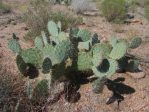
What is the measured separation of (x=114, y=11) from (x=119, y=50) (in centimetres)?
693

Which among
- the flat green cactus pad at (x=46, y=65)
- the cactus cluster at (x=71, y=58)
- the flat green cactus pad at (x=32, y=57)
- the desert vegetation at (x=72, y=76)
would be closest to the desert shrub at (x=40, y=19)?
the desert vegetation at (x=72, y=76)

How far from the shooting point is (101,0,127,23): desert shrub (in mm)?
14477

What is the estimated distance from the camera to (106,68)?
25.1 ft

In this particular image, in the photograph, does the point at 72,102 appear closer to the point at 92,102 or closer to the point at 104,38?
the point at 92,102

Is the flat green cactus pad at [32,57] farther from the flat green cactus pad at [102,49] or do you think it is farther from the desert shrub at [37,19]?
the desert shrub at [37,19]

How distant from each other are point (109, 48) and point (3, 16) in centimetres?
683

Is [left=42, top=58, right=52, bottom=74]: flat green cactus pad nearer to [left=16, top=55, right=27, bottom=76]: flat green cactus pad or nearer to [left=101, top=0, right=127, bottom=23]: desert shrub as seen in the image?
[left=16, top=55, right=27, bottom=76]: flat green cactus pad

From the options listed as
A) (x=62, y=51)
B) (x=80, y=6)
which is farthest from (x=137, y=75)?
(x=80, y=6)

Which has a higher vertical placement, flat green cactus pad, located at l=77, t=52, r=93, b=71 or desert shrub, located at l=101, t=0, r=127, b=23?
flat green cactus pad, located at l=77, t=52, r=93, b=71

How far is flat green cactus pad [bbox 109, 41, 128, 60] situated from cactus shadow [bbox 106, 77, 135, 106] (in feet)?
1.69

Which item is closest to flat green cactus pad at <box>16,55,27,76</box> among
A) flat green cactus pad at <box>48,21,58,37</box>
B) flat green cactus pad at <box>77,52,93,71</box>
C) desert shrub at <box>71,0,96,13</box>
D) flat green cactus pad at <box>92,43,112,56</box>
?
flat green cactus pad at <box>77,52,93,71</box>

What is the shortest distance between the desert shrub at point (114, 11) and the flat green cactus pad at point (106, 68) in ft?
22.1

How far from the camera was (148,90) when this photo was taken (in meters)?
8.10

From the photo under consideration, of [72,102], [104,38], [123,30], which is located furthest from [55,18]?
[72,102]
